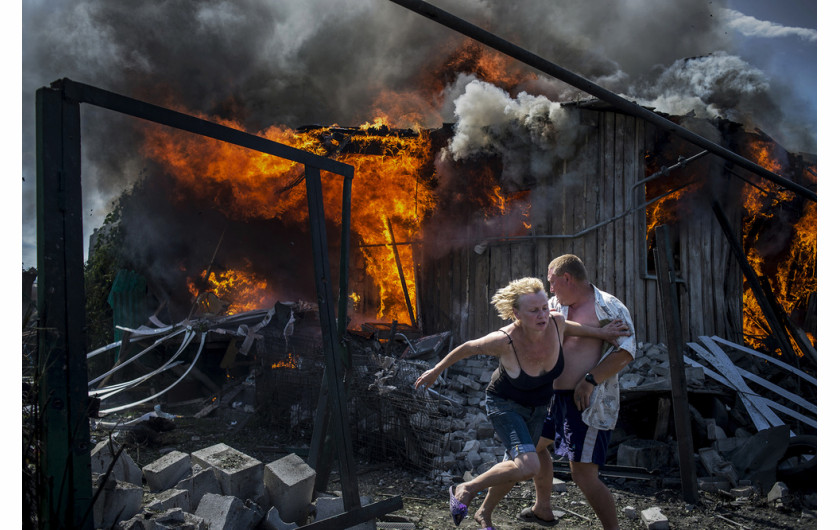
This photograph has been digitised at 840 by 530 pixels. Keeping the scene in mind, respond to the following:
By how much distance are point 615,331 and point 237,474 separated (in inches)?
117

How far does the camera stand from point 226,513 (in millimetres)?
3436

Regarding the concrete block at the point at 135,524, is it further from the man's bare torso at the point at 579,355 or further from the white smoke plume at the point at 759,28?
the white smoke plume at the point at 759,28

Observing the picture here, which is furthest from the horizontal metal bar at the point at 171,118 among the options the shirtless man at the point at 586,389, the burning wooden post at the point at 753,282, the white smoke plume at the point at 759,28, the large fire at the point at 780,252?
the large fire at the point at 780,252

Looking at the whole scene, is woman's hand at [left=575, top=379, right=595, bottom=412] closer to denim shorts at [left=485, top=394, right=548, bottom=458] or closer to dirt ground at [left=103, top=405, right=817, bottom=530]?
denim shorts at [left=485, top=394, right=548, bottom=458]

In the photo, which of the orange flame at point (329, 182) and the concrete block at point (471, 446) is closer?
the concrete block at point (471, 446)

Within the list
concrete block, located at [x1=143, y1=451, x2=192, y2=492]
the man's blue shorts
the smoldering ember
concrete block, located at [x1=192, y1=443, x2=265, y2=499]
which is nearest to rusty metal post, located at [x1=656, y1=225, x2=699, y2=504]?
the smoldering ember

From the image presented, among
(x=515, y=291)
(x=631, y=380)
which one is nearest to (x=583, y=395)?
(x=515, y=291)

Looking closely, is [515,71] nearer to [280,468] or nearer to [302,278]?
[302,278]

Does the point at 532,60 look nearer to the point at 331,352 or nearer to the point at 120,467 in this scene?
the point at 331,352

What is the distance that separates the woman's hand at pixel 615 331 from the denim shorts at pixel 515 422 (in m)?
0.72

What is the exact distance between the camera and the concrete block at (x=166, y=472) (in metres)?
4.09

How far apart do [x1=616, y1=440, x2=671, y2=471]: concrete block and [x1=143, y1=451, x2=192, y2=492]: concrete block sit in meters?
4.47

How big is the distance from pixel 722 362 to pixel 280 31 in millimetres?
11649

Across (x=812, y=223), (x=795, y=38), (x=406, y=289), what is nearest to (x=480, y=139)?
(x=406, y=289)
